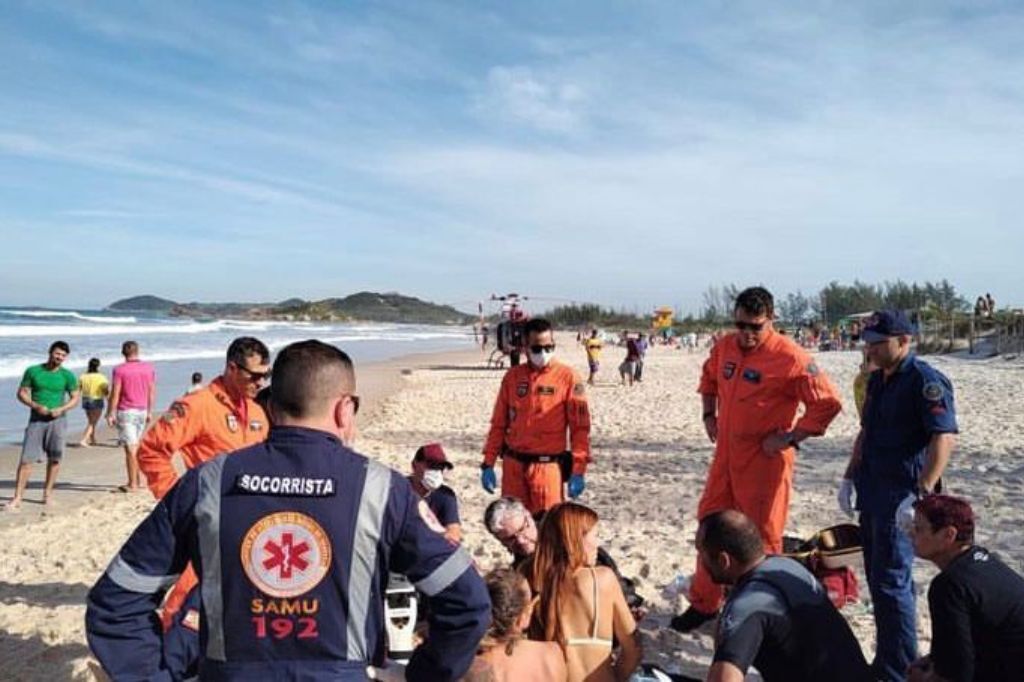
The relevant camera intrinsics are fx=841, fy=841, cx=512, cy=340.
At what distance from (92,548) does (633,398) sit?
43.1 ft

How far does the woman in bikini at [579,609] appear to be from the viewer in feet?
10.5

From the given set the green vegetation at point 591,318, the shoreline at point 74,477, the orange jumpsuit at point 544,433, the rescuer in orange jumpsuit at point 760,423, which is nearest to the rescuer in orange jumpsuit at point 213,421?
the orange jumpsuit at point 544,433

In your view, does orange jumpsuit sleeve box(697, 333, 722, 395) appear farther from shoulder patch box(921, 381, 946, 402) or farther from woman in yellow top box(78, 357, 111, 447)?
woman in yellow top box(78, 357, 111, 447)

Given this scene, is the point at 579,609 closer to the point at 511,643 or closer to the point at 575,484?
the point at 511,643

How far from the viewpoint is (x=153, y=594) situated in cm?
193

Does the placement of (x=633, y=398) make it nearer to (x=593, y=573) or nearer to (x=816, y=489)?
(x=816, y=489)

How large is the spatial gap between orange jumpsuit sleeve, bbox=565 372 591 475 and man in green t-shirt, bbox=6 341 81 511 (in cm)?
534

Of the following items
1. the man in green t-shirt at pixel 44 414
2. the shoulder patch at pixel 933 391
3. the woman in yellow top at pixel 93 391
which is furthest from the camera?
the woman in yellow top at pixel 93 391

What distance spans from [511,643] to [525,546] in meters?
1.15

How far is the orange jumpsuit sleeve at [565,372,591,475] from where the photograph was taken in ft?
16.7

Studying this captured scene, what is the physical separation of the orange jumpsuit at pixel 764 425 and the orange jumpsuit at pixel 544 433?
0.90 metres

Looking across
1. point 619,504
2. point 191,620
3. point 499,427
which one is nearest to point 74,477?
point 619,504

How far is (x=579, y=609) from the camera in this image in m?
3.25

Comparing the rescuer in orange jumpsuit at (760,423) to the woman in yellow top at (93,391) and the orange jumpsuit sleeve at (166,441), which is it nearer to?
the orange jumpsuit sleeve at (166,441)
